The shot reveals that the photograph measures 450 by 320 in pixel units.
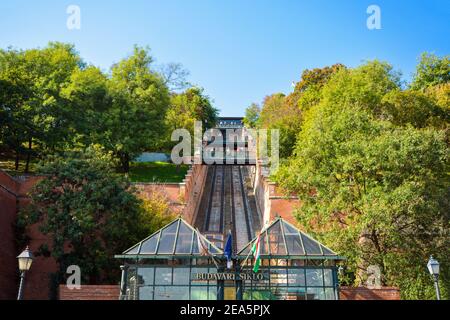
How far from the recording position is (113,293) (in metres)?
21.4

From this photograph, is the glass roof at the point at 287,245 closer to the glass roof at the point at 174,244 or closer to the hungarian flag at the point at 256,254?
the hungarian flag at the point at 256,254

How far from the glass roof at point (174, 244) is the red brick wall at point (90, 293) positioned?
2.05 m

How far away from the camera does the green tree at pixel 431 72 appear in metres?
53.2

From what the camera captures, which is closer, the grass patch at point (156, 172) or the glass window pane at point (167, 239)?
the glass window pane at point (167, 239)

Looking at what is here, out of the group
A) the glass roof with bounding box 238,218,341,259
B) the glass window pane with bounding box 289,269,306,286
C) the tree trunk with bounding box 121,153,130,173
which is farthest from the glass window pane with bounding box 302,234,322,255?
the tree trunk with bounding box 121,153,130,173

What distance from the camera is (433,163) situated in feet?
80.7

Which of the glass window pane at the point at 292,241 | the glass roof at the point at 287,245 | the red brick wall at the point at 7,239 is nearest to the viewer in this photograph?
the glass roof at the point at 287,245

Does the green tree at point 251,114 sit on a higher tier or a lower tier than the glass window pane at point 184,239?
higher

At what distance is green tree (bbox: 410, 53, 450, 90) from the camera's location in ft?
174

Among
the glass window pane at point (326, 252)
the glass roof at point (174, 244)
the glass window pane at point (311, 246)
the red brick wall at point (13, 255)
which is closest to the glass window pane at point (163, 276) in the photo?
the glass roof at point (174, 244)

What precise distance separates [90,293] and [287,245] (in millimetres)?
8586

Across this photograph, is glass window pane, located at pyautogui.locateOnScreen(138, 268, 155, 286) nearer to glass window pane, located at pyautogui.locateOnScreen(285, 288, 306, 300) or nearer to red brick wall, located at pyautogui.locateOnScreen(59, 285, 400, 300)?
red brick wall, located at pyautogui.locateOnScreen(59, 285, 400, 300)

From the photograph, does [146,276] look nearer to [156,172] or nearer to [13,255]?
[13,255]
